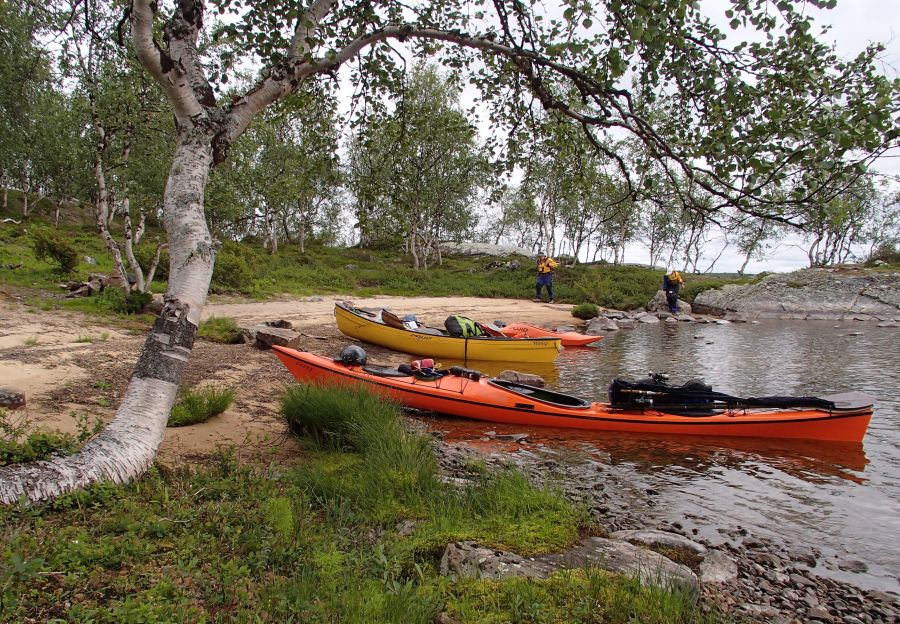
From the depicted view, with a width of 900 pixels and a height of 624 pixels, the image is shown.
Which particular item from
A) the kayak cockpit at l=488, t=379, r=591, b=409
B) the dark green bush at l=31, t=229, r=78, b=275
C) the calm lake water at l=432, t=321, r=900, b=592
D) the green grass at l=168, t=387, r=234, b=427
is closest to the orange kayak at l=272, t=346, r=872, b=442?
the kayak cockpit at l=488, t=379, r=591, b=409

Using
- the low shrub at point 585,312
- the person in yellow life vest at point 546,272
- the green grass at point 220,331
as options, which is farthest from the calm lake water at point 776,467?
the person in yellow life vest at point 546,272

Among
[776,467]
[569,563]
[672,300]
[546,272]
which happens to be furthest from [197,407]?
[672,300]

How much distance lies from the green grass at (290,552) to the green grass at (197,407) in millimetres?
1358

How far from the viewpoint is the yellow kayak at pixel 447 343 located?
12.0 m

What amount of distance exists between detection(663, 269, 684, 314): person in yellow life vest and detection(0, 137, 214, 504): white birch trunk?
22.4m

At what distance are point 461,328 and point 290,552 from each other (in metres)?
9.41

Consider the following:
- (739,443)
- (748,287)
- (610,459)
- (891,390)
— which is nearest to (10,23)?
(610,459)

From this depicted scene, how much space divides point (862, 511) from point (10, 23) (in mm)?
12849

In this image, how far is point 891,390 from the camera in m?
9.46

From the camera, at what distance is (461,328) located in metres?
12.0

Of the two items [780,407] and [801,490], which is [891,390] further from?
[801,490]

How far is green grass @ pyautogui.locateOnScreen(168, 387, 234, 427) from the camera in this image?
5.19 meters

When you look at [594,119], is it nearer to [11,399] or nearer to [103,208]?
[11,399]

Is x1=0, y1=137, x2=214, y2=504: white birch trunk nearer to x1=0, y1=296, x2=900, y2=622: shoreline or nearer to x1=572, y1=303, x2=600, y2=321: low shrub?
x1=0, y1=296, x2=900, y2=622: shoreline
